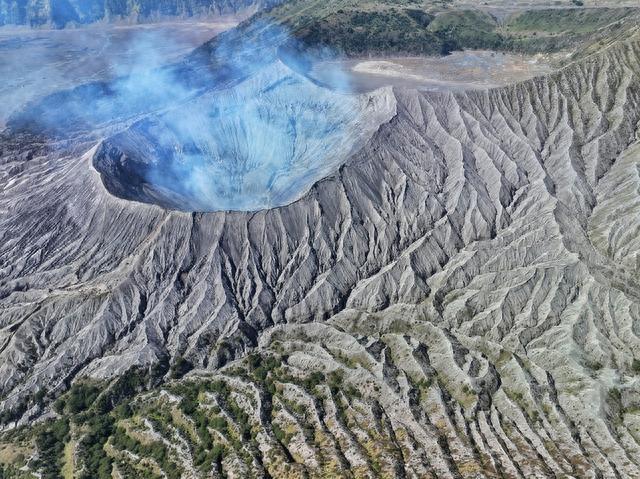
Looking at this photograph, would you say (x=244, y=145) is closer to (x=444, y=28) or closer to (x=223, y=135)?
(x=223, y=135)

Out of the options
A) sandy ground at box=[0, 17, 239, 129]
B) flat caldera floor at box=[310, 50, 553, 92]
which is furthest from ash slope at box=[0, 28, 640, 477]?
sandy ground at box=[0, 17, 239, 129]

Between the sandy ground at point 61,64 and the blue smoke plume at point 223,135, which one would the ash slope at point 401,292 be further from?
the sandy ground at point 61,64

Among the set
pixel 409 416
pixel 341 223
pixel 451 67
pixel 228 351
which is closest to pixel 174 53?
pixel 451 67

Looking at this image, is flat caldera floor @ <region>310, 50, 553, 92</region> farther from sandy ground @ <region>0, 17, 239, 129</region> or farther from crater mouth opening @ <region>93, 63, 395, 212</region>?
sandy ground @ <region>0, 17, 239, 129</region>

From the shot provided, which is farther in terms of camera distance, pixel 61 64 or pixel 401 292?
pixel 61 64

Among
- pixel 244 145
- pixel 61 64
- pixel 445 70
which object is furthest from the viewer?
pixel 61 64

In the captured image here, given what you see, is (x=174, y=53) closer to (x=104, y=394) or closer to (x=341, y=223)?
(x=341, y=223)

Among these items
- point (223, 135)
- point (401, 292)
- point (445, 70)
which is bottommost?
point (401, 292)

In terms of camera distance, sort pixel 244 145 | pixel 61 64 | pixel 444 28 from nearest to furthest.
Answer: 1. pixel 244 145
2. pixel 444 28
3. pixel 61 64

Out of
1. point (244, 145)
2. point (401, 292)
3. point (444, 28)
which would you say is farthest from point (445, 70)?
point (401, 292)
